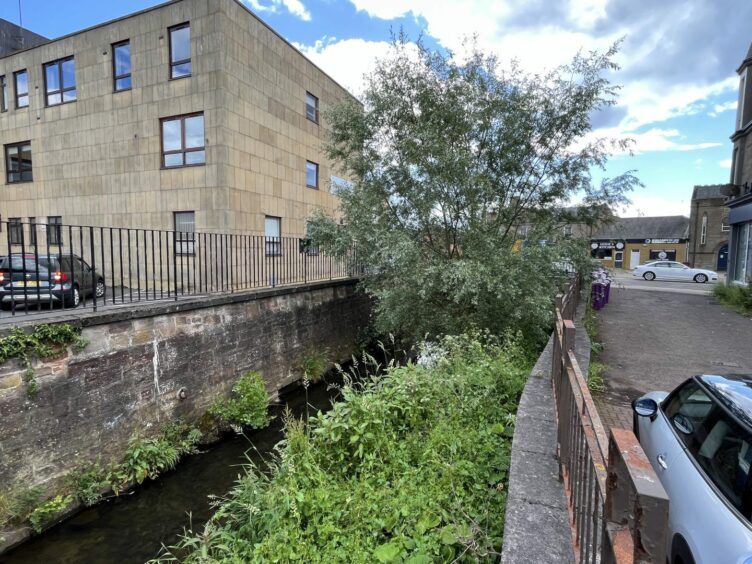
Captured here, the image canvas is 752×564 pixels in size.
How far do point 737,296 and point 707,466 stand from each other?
15.3 meters

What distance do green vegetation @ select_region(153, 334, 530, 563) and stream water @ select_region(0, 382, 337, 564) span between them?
0.55m

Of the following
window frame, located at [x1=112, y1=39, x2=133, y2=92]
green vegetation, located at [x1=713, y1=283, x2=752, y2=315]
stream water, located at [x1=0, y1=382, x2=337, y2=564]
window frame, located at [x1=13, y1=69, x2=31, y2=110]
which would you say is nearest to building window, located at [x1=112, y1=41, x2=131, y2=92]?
window frame, located at [x1=112, y1=39, x2=133, y2=92]

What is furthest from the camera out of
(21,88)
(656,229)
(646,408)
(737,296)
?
(656,229)

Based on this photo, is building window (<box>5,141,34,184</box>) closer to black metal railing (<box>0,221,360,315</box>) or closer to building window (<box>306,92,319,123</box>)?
black metal railing (<box>0,221,360,315</box>)

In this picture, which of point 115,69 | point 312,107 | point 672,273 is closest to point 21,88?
point 115,69

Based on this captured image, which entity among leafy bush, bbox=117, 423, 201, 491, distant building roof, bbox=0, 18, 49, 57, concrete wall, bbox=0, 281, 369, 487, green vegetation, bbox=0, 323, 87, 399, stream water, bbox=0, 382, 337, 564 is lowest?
stream water, bbox=0, 382, 337, 564

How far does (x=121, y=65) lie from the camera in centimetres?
1377

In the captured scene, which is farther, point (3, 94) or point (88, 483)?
point (3, 94)

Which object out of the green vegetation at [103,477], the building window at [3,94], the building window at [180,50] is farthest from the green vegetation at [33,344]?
the building window at [3,94]

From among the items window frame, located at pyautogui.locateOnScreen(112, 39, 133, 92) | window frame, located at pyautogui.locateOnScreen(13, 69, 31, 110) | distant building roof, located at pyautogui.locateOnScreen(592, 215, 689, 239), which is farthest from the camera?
distant building roof, located at pyautogui.locateOnScreen(592, 215, 689, 239)

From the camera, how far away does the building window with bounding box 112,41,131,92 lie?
44.7 ft

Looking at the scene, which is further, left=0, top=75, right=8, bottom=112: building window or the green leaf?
left=0, top=75, right=8, bottom=112: building window

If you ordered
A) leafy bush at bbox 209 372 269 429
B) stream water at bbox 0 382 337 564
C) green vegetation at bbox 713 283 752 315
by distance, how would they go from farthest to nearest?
green vegetation at bbox 713 283 752 315, leafy bush at bbox 209 372 269 429, stream water at bbox 0 382 337 564

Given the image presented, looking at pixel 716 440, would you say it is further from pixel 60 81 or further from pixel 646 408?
pixel 60 81
